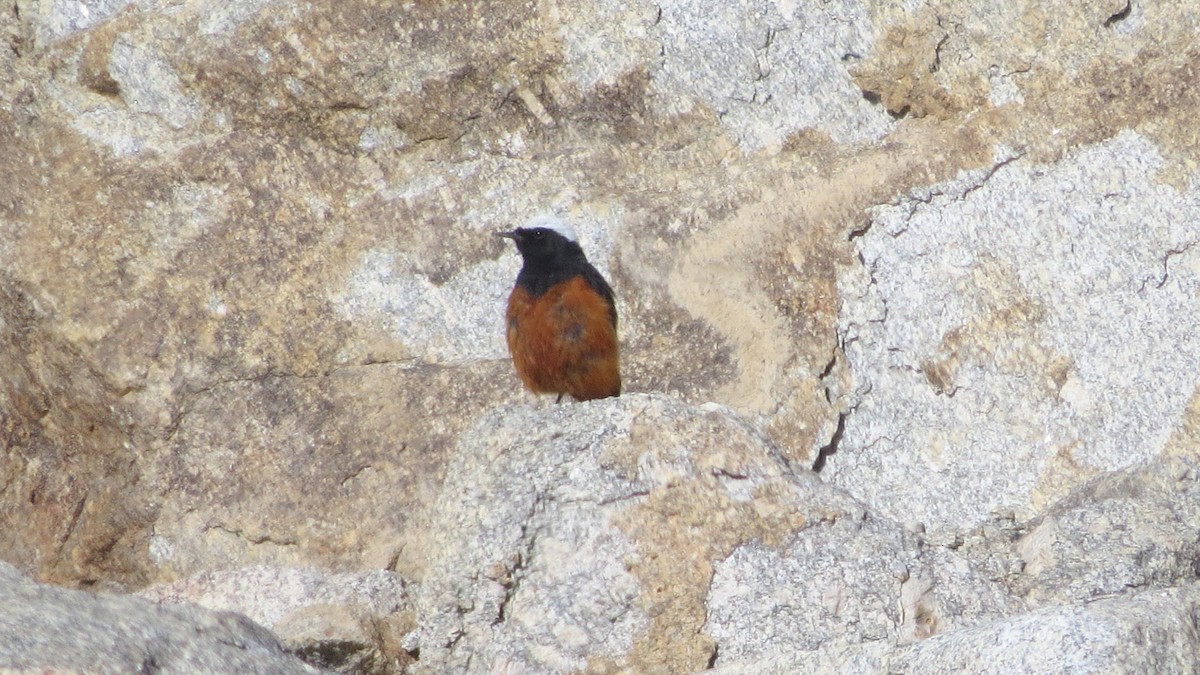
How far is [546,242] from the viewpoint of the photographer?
528 centimetres

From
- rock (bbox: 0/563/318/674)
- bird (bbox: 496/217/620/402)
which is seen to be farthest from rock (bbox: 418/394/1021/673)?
bird (bbox: 496/217/620/402)

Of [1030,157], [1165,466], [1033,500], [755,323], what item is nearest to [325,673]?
[755,323]

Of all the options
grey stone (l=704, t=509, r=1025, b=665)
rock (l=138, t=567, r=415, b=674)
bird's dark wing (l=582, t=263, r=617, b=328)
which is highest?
bird's dark wing (l=582, t=263, r=617, b=328)

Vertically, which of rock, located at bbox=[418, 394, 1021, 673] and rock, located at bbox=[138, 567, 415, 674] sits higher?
rock, located at bbox=[418, 394, 1021, 673]

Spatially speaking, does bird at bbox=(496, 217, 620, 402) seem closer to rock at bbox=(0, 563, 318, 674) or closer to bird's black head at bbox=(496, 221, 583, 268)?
bird's black head at bbox=(496, 221, 583, 268)

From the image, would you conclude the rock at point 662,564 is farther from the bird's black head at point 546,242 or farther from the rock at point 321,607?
the bird's black head at point 546,242

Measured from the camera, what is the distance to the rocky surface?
4734mm

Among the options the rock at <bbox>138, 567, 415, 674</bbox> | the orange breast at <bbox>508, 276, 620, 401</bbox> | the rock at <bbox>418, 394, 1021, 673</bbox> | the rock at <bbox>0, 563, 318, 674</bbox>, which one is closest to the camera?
the rock at <bbox>0, 563, 318, 674</bbox>

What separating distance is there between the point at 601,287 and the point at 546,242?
29cm

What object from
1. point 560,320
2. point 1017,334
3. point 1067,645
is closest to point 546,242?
point 560,320

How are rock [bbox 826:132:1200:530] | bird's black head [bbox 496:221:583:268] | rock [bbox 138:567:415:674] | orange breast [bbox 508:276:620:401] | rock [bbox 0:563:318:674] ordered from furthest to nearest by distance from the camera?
orange breast [bbox 508:276:620:401] → bird's black head [bbox 496:221:583:268] → rock [bbox 826:132:1200:530] → rock [bbox 138:567:415:674] → rock [bbox 0:563:318:674]

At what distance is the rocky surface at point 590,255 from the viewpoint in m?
4.73

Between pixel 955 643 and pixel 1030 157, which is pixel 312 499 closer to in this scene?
pixel 955 643

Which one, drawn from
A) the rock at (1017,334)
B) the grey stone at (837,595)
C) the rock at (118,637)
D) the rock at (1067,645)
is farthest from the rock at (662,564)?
the rock at (1017,334)
